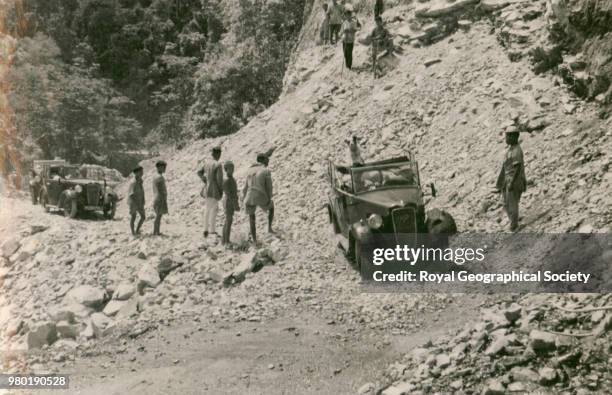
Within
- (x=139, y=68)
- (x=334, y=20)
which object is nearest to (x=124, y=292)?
(x=334, y=20)

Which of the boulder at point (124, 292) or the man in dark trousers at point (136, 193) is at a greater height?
the man in dark trousers at point (136, 193)

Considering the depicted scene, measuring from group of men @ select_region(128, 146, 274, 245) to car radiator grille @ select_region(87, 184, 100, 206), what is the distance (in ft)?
12.9

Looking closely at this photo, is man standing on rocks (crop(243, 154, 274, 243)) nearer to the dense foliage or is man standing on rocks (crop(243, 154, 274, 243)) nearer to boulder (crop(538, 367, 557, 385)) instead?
boulder (crop(538, 367, 557, 385))

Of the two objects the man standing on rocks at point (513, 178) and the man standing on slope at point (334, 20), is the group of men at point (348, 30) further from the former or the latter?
the man standing on rocks at point (513, 178)

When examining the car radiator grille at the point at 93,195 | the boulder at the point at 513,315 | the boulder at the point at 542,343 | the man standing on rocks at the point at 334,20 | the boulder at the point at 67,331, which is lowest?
the boulder at the point at 67,331

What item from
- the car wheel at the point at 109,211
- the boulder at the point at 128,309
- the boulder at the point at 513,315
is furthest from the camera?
the car wheel at the point at 109,211

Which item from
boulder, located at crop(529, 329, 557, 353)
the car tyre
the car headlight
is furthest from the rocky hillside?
the car headlight

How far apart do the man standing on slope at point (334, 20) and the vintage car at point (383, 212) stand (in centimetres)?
1060

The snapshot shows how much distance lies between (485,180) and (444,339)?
16.7ft

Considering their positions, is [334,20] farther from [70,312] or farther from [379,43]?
[70,312]

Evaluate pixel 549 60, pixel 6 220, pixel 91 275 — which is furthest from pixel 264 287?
pixel 6 220

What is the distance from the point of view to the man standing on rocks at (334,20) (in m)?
20.5

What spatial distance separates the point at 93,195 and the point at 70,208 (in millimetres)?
694

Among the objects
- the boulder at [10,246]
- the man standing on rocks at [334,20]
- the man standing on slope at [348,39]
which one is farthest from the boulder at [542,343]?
the man standing on rocks at [334,20]
